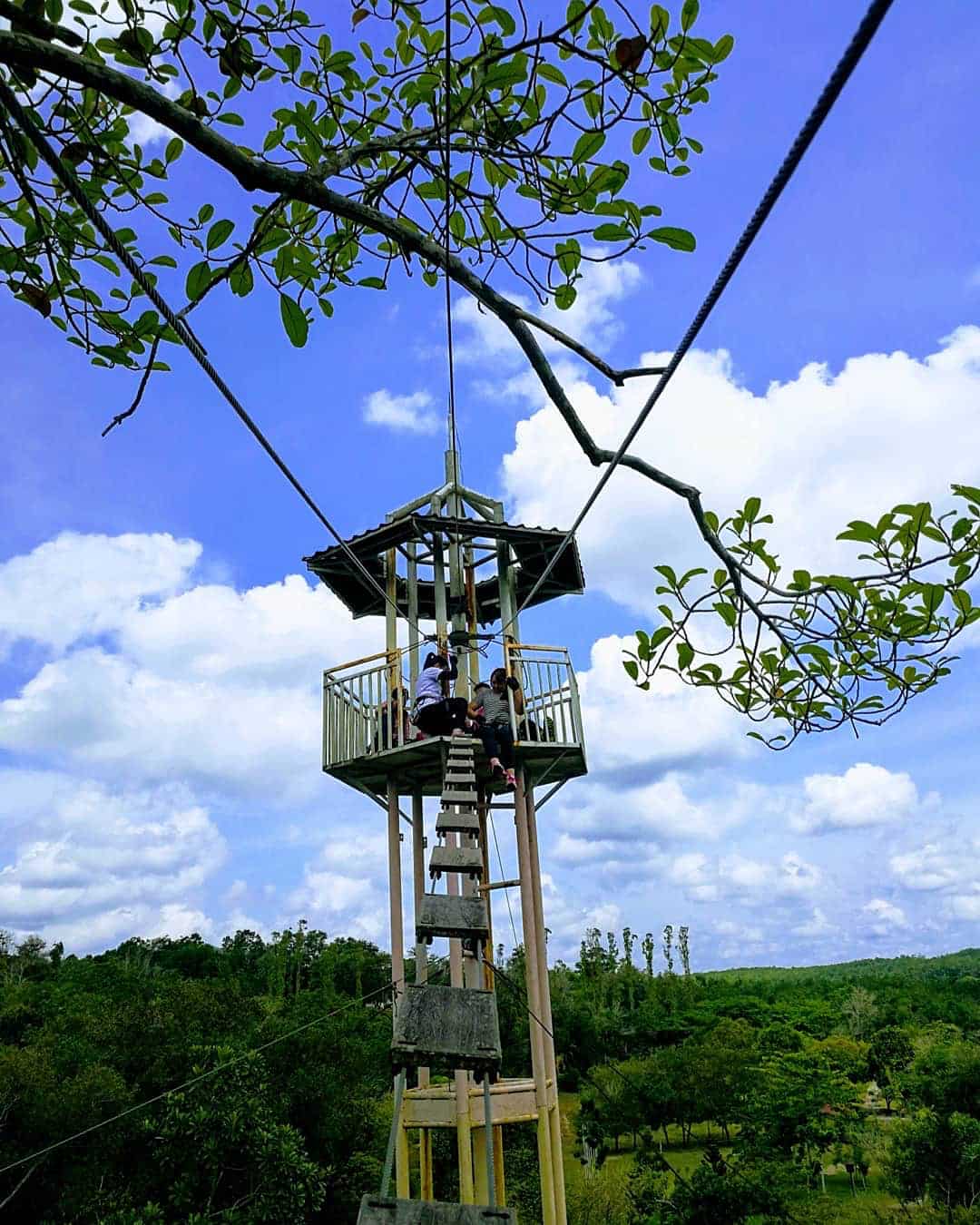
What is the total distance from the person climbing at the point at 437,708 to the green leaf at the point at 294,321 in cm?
526

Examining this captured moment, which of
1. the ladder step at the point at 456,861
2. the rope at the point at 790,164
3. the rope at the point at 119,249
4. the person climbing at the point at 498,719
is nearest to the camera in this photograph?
the rope at the point at 790,164

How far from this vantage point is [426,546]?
8664 mm

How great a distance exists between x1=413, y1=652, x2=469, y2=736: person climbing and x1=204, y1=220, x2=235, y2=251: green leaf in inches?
209

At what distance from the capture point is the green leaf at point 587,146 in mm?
2221

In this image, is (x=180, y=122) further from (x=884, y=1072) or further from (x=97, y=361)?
(x=884, y=1072)

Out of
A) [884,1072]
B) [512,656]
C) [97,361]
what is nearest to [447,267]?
[97,361]

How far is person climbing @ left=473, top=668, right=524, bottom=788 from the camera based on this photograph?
289 inches

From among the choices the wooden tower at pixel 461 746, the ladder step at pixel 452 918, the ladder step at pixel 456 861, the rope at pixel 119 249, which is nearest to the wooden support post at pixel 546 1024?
the wooden tower at pixel 461 746

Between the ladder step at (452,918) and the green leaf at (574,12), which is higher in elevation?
the green leaf at (574,12)

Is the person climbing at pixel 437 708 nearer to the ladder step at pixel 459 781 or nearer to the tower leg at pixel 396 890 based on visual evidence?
the tower leg at pixel 396 890

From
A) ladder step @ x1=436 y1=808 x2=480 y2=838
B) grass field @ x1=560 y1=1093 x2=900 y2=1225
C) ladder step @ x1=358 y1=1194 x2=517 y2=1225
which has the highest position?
ladder step @ x1=436 y1=808 x2=480 y2=838

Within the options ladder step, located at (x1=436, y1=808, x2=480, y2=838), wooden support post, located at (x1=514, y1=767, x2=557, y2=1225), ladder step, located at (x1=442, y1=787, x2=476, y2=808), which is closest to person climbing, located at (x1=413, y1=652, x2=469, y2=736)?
wooden support post, located at (x1=514, y1=767, x2=557, y2=1225)

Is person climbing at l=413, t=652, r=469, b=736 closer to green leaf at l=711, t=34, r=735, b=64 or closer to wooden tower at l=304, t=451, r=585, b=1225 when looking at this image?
wooden tower at l=304, t=451, r=585, b=1225

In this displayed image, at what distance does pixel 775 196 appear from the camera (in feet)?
4.11
